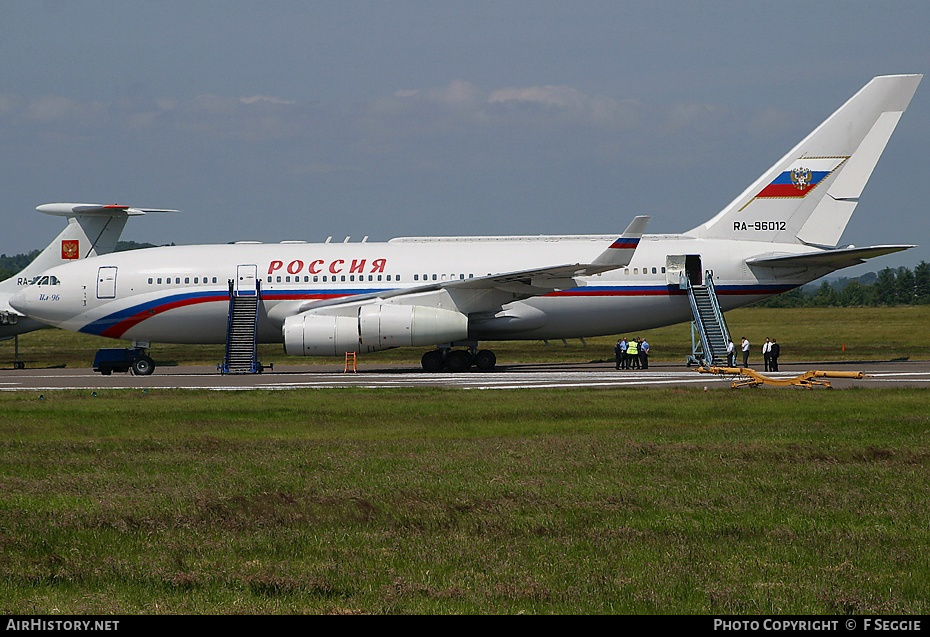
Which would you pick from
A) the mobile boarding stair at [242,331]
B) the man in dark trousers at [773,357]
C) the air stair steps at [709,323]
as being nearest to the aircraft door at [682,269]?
the air stair steps at [709,323]

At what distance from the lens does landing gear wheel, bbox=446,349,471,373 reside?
118 ft

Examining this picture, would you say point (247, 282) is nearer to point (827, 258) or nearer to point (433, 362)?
point (433, 362)

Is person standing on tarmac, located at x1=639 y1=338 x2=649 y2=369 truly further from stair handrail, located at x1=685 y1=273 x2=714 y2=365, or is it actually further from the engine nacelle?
the engine nacelle

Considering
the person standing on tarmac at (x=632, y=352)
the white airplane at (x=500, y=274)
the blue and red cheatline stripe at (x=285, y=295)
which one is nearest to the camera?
the white airplane at (x=500, y=274)

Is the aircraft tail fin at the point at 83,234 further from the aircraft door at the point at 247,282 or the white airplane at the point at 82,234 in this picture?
the aircraft door at the point at 247,282

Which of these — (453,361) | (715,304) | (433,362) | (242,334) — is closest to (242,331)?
(242,334)

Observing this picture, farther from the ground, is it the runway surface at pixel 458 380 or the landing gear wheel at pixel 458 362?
the landing gear wheel at pixel 458 362

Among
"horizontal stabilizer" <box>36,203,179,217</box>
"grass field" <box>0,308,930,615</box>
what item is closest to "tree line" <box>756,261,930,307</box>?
"horizontal stabilizer" <box>36,203,179,217</box>

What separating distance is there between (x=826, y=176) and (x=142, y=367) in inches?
942

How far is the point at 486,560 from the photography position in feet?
27.1

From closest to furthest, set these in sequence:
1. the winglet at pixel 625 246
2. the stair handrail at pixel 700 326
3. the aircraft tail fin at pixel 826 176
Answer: the winglet at pixel 625 246, the stair handrail at pixel 700 326, the aircraft tail fin at pixel 826 176

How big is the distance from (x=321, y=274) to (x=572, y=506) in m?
26.3

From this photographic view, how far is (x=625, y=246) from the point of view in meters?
31.4

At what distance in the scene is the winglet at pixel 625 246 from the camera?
101ft
